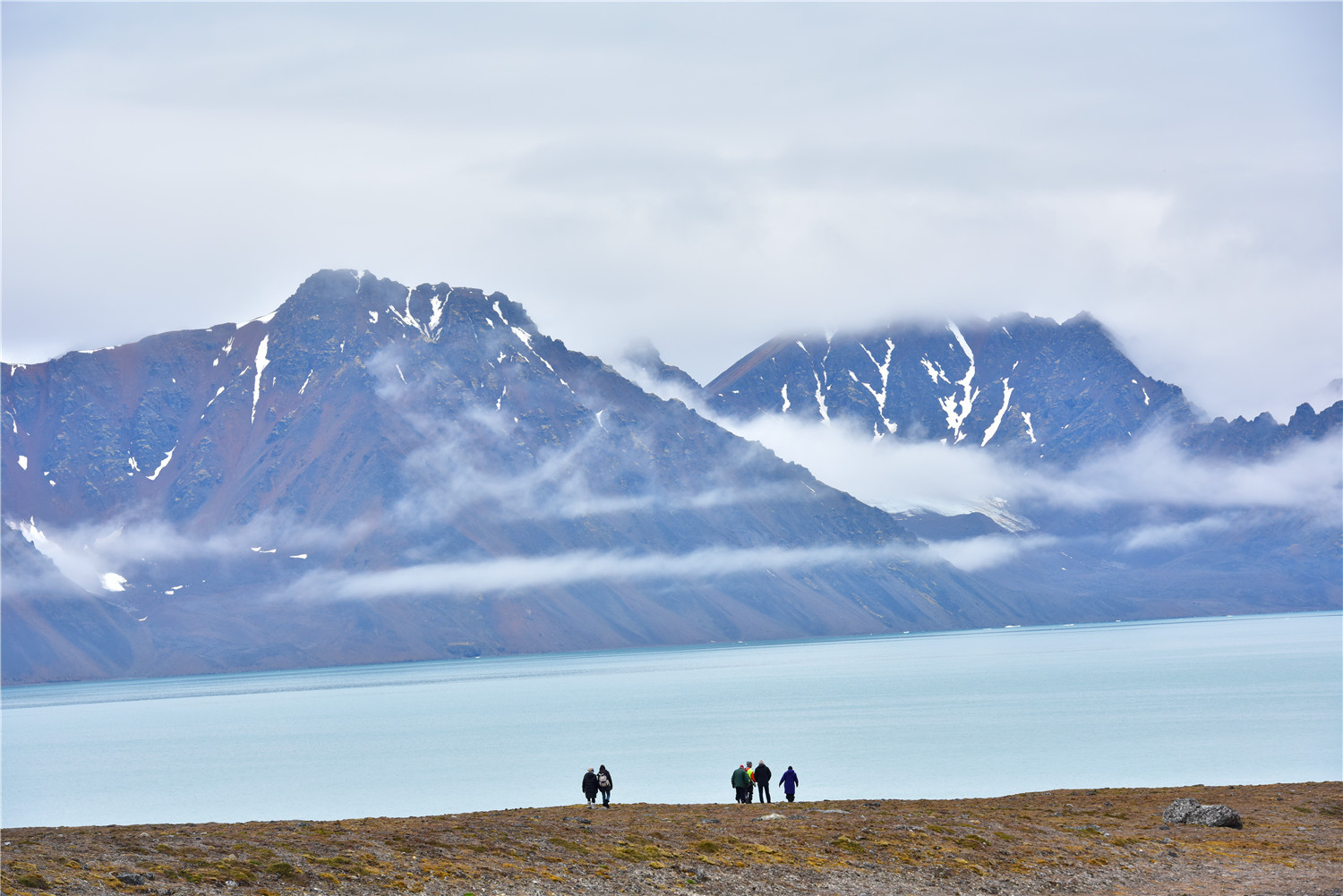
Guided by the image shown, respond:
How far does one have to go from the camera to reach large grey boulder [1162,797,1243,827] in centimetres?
4891

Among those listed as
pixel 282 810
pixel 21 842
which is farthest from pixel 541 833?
pixel 282 810

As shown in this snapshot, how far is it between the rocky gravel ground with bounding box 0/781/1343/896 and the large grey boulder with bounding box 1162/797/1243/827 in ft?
2.11

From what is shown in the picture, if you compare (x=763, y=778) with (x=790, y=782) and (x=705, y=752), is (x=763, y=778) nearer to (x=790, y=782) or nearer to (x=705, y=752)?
(x=790, y=782)

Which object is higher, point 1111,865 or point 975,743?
point 975,743

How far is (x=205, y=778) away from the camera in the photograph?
115m

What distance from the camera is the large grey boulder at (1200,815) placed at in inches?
1925

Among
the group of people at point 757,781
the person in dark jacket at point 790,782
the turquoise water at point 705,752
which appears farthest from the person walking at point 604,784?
the turquoise water at point 705,752

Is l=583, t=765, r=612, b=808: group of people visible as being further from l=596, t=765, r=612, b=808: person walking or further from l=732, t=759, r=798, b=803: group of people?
l=732, t=759, r=798, b=803: group of people

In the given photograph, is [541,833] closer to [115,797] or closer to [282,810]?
[282,810]

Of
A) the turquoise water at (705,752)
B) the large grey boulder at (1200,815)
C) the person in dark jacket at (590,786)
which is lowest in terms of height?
the large grey boulder at (1200,815)

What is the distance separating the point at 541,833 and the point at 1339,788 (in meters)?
37.0

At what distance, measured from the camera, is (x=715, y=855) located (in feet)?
140

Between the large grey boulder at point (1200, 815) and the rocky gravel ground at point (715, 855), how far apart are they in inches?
25.3

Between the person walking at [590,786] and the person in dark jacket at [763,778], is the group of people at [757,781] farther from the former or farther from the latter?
the person walking at [590,786]
